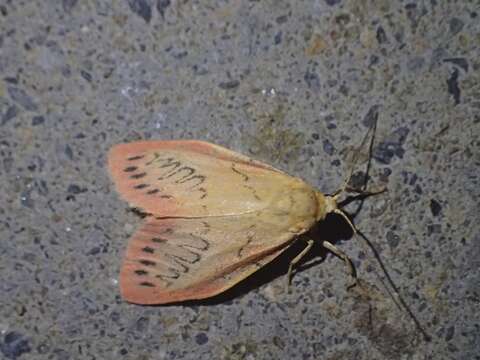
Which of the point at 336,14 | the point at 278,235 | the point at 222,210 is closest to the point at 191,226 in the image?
the point at 222,210

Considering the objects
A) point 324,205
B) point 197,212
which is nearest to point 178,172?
point 197,212

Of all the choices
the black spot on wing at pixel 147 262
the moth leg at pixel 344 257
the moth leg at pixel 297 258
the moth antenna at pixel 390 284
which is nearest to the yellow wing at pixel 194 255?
the black spot on wing at pixel 147 262

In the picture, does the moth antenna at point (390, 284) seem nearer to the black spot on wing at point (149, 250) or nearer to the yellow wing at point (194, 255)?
the yellow wing at point (194, 255)

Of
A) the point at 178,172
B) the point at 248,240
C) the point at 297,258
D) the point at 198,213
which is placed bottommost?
the point at 297,258

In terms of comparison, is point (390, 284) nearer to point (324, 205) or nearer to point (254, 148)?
point (324, 205)

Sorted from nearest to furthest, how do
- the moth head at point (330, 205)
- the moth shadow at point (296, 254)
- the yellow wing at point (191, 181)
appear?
the yellow wing at point (191, 181)
the moth head at point (330, 205)
the moth shadow at point (296, 254)

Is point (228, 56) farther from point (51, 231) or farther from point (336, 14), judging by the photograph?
point (51, 231)
